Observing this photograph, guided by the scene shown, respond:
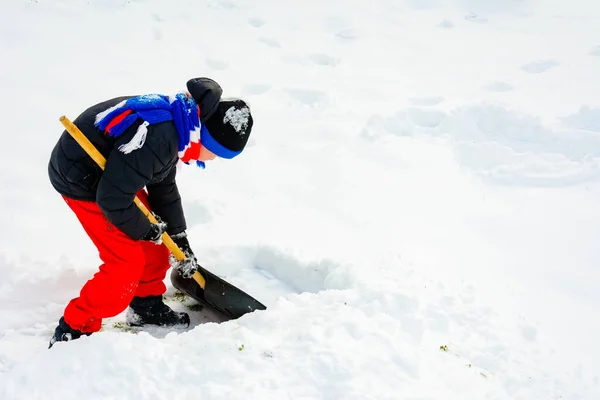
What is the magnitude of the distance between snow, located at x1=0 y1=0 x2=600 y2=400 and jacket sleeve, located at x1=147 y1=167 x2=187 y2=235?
0.48 meters

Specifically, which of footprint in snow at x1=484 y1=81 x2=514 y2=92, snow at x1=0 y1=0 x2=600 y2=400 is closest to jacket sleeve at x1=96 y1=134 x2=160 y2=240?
snow at x1=0 y1=0 x2=600 y2=400

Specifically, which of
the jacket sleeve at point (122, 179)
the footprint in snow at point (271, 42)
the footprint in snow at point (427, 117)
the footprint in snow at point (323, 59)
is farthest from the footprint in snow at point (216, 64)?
the jacket sleeve at point (122, 179)

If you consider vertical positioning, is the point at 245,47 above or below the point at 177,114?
below

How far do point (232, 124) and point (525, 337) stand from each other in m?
1.95

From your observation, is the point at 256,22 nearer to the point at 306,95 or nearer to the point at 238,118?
the point at 306,95

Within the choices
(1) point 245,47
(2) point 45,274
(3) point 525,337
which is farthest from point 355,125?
(2) point 45,274

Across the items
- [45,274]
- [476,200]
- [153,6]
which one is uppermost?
[153,6]

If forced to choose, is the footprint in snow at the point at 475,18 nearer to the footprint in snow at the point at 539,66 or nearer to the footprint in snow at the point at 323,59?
the footprint in snow at the point at 539,66

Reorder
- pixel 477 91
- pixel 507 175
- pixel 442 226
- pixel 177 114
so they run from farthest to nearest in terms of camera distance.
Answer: pixel 477 91
pixel 507 175
pixel 442 226
pixel 177 114

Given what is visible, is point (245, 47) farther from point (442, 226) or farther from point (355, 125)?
point (442, 226)

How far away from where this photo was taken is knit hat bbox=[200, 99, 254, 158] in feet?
7.44

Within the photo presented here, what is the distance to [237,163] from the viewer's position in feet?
14.8

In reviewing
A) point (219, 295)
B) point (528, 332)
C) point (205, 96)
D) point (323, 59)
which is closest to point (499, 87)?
point (323, 59)

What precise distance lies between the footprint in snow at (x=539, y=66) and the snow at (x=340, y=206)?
0.12 feet
